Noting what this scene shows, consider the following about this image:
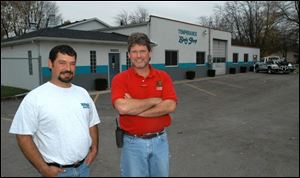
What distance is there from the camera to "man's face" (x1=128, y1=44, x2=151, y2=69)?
3.21 meters

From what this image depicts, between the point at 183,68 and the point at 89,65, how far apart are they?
11.3m

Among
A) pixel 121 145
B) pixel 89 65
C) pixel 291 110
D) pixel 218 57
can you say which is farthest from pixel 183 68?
pixel 121 145

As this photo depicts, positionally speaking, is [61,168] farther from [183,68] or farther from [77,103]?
[183,68]

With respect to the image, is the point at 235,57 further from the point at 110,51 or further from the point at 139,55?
the point at 139,55

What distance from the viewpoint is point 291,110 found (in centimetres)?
1198

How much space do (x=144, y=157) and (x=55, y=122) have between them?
99 centimetres

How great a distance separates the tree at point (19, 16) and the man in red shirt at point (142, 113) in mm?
40701

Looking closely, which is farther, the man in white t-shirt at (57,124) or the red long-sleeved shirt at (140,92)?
the red long-sleeved shirt at (140,92)

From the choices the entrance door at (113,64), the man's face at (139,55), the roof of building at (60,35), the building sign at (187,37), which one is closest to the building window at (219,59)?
the building sign at (187,37)

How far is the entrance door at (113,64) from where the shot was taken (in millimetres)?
21125

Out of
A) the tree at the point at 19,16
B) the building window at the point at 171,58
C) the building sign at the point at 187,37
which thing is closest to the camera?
the building window at the point at 171,58

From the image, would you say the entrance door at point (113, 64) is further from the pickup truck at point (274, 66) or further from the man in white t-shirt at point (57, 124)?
the pickup truck at point (274, 66)

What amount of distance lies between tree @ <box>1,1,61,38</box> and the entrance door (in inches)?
910

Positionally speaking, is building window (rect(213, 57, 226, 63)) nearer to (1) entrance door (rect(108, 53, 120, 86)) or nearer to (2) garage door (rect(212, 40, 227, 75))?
(2) garage door (rect(212, 40, 227, 75))
